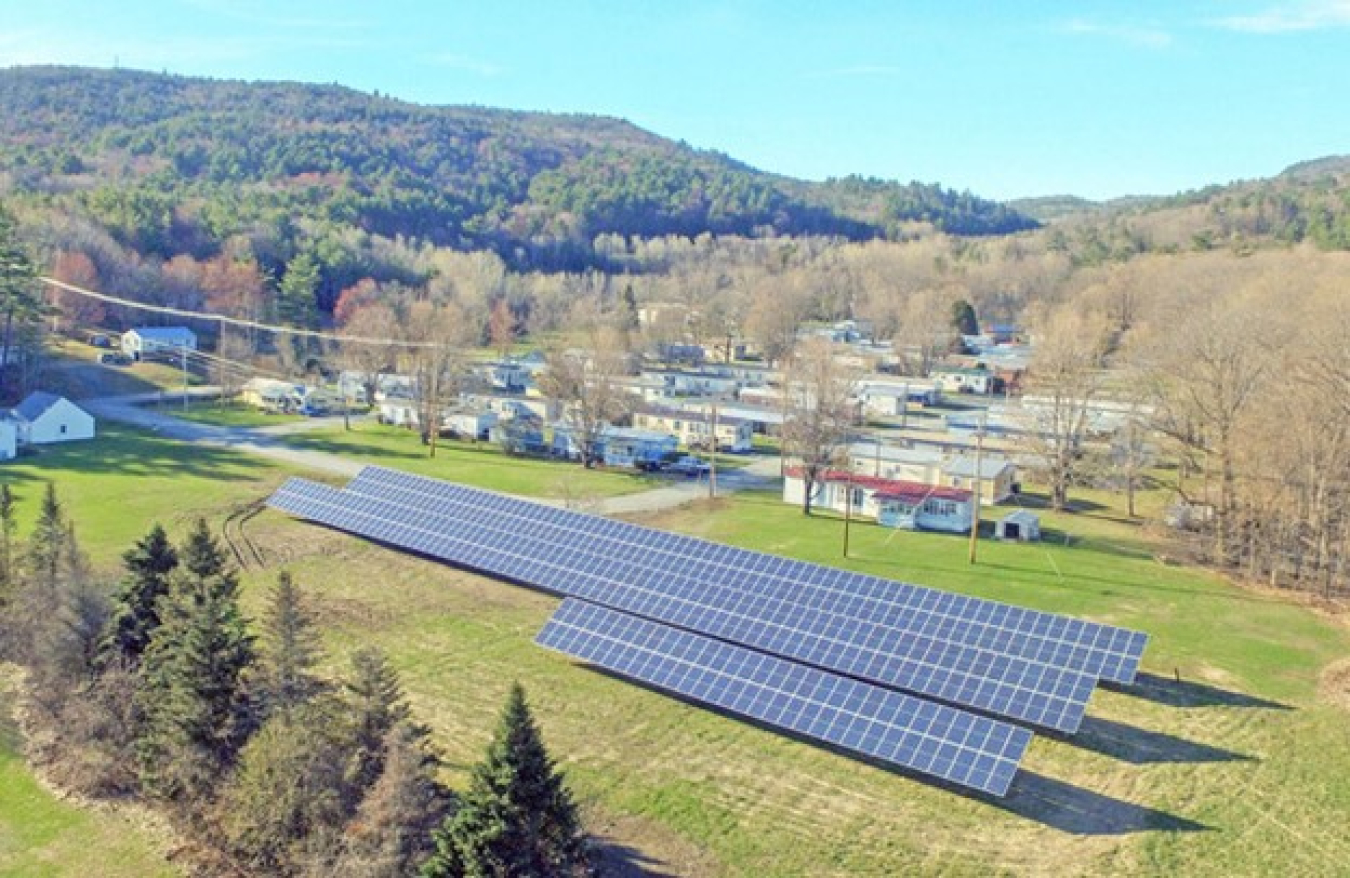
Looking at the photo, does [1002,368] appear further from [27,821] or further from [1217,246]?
[27,821]

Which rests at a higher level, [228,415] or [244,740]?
[228,415]

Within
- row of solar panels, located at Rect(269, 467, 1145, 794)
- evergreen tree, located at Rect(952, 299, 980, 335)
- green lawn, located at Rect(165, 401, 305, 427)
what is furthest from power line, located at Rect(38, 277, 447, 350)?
evergreen tree, located at Rect(952, 299, 980, 335)

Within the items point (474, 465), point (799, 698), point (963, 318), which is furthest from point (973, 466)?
point (963, 318)

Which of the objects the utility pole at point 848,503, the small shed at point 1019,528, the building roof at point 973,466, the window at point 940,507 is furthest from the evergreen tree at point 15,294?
the small shed at point 1019,528

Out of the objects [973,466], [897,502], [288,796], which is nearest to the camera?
[288,796]

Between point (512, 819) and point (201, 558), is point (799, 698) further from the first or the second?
point (201, 558)

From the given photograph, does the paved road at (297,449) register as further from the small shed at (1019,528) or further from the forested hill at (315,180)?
the forested hill at (315,180)
